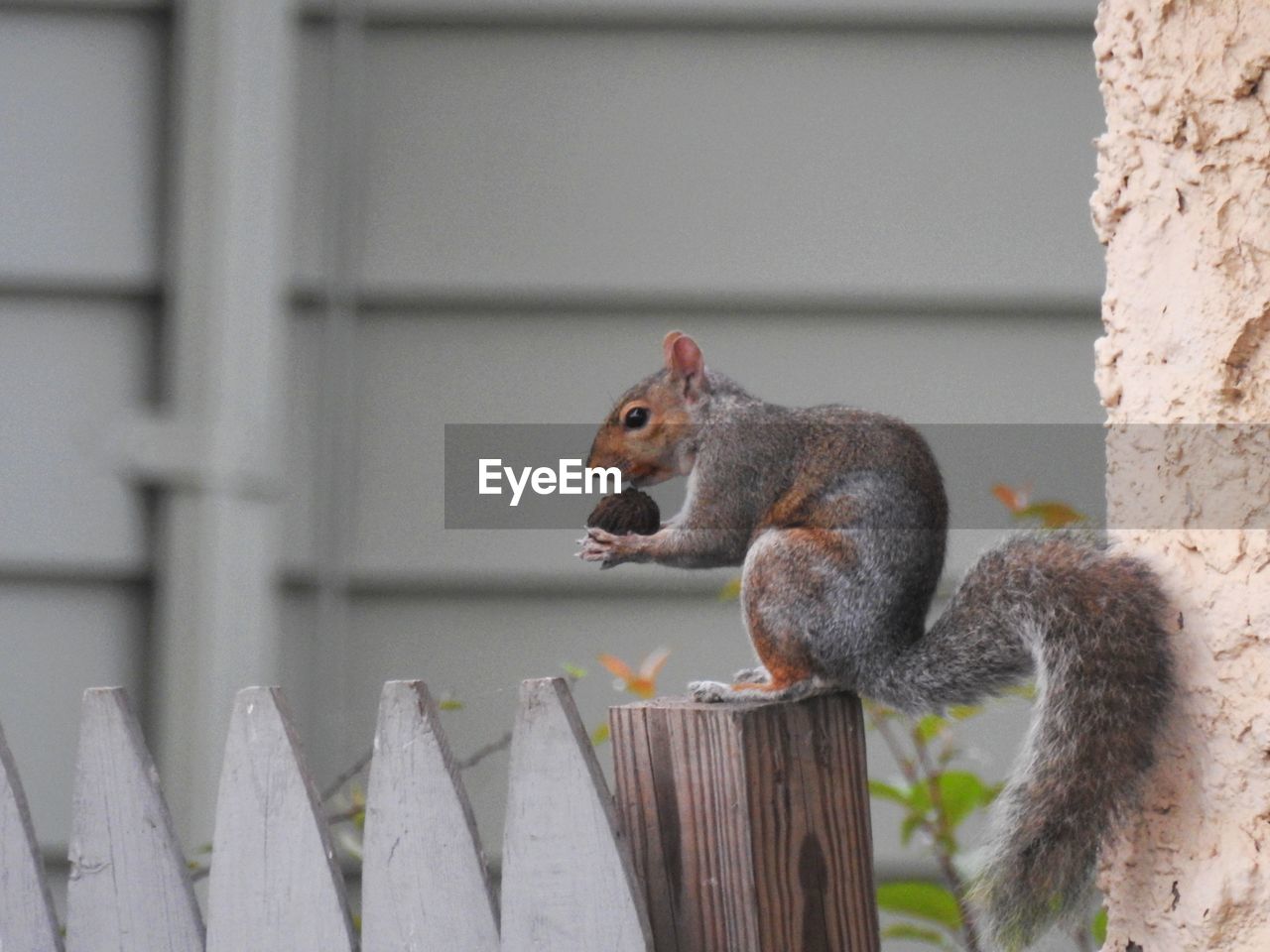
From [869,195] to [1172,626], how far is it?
1532 mm

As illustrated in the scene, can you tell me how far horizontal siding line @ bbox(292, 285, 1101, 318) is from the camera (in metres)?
2.33

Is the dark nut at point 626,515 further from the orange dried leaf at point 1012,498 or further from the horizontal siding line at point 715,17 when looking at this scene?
the horizontal siding line at point 715,17

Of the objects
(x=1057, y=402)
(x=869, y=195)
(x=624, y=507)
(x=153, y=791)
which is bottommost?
(x=153, y=791)

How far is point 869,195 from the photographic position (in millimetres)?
2359

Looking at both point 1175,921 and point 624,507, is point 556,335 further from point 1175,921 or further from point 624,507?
point 1175,921

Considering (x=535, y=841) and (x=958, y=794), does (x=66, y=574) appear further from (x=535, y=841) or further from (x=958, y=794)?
(x=535, y=841)

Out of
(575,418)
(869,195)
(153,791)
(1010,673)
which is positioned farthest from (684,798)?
(869,195)

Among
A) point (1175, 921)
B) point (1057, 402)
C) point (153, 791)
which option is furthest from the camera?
→ point (1057, 402)

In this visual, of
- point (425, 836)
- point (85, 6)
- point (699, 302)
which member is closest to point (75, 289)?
point (85, 6)

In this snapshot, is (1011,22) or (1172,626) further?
(1011,22)

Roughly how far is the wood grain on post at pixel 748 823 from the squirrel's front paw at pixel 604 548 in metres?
0.11

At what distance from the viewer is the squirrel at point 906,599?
90cm

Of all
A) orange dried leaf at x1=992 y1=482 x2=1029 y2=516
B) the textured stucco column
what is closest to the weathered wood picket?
the textured stucco column

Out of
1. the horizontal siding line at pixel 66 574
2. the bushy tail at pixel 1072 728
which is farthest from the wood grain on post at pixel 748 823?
the horizontal siding line at pixel 66 574
